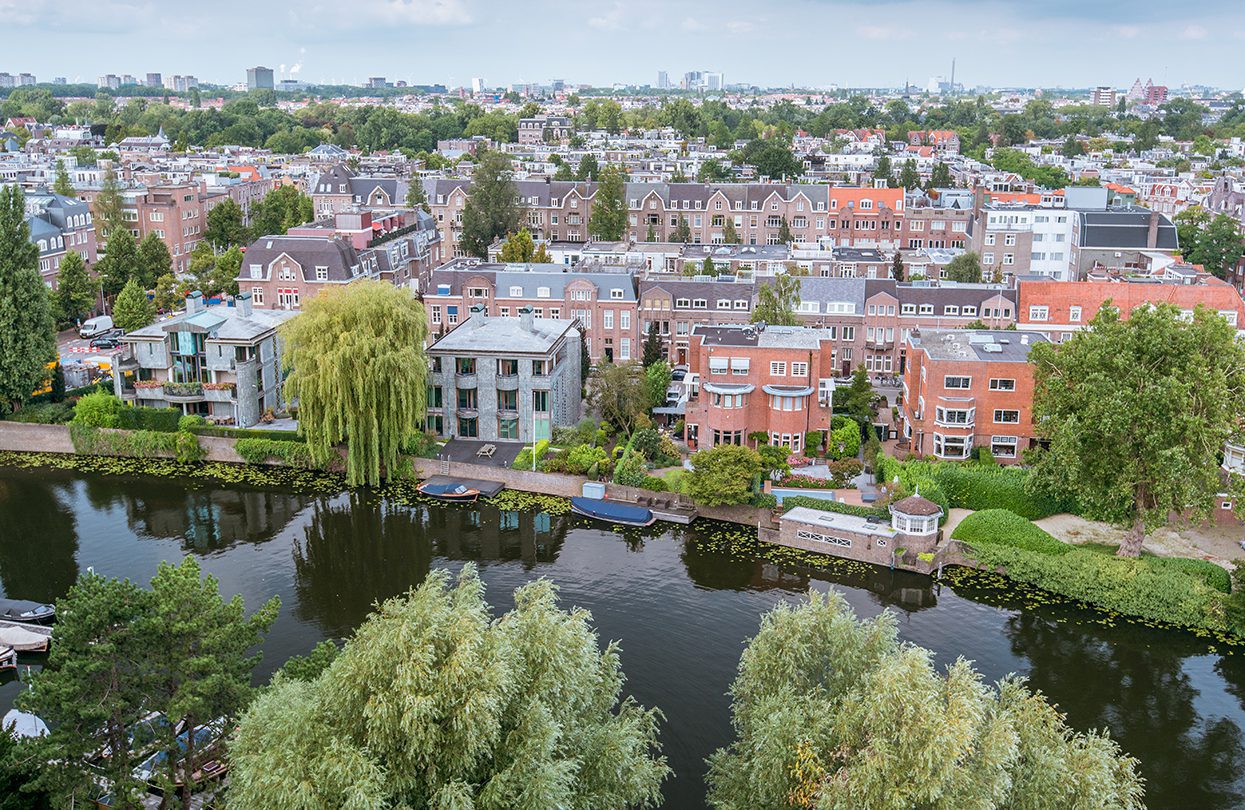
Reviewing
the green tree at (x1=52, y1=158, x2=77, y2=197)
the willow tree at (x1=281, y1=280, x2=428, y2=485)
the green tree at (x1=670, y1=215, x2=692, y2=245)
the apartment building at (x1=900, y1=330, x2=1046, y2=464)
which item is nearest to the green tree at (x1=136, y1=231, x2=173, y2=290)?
the green tree at (x1=52, y1=158, x2=77, y2=197)

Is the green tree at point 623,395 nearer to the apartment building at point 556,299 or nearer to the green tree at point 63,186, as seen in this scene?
the apartment building at point 556,299

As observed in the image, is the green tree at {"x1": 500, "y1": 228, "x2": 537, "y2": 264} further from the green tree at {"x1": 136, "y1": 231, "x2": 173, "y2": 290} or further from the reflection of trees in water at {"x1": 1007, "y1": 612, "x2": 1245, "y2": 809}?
the reflection of trees in water at {"x1": 1007, "y1": 612, "x2": 1245, "y2": 809}

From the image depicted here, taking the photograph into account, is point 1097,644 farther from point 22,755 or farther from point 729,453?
point 22,755

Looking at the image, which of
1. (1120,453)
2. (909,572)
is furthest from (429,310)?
(1120,453)

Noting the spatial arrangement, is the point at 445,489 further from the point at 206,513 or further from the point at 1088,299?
the point at 1088,299

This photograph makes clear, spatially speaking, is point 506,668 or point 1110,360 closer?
point 506,668

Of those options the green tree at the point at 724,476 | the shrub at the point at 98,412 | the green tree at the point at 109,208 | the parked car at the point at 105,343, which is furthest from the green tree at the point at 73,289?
the green tree at the point at 724,476
